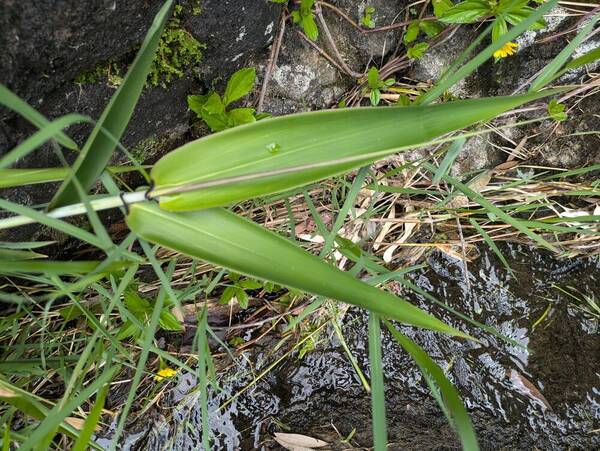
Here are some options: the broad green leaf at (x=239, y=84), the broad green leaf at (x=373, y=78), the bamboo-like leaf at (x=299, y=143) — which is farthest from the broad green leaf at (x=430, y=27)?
the bamboo-like leaf at (x=299, y=143)

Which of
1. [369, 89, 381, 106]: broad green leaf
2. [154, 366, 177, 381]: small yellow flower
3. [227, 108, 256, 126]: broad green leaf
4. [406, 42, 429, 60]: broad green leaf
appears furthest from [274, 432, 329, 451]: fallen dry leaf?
[406, 42, 429, 60]: broad green leaf

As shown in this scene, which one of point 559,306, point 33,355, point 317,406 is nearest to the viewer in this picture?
point 33,355

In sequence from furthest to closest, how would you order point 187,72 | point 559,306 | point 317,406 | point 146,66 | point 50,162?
1. point 559,306
2. point 317,406
3. point 187,72
4. point 50,162
5. point 146,66

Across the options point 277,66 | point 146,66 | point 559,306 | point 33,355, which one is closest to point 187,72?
point 277,66

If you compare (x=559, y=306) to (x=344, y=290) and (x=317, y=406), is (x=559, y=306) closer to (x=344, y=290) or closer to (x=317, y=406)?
(x=317, y=406)

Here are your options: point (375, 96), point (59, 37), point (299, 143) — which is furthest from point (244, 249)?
point (375, 96)

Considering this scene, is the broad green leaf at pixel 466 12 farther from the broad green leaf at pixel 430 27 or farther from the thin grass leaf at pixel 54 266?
the thin grass leaf at pixel 54 266

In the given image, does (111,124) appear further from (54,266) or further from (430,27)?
(430,27)

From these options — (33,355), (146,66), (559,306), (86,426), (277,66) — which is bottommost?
(559,306)

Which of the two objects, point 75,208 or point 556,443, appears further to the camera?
point 556,443
